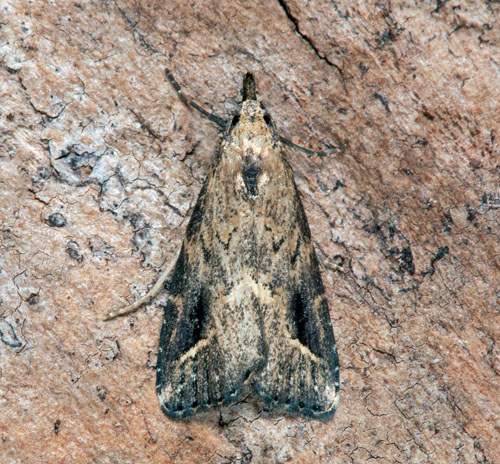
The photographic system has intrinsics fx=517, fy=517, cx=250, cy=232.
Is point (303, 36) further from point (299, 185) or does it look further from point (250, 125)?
point (299, 185)

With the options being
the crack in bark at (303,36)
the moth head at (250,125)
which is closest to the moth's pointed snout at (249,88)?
the moth head at (250,125)

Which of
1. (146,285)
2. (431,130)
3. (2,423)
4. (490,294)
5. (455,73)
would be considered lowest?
(2,423)

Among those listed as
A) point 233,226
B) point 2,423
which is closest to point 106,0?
point 233,226

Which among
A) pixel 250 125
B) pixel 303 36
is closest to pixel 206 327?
pixel 250 125

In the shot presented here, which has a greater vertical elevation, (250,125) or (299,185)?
(250,125)

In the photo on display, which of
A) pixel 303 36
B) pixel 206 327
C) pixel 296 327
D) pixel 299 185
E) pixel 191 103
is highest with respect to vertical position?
pixel 303 36

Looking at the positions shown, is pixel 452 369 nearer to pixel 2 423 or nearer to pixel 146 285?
pixel 146 285

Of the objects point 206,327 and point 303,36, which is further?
point 303,36
